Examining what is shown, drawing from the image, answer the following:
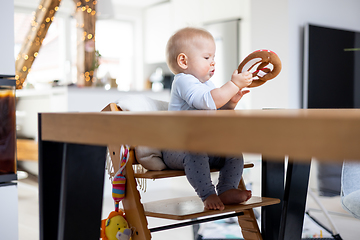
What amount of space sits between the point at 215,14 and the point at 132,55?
2.59m

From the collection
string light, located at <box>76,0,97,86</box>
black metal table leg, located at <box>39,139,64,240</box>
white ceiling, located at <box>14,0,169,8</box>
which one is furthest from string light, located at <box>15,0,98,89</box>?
black metal table leg, located at <box>39,139,64,240</box>

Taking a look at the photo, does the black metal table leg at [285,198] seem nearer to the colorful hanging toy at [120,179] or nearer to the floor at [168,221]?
the colorful hanging toy at [120,179]

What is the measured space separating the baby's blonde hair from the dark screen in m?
2.49

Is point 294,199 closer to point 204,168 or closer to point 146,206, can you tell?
point 204,168

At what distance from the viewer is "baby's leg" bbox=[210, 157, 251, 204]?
1293 mm

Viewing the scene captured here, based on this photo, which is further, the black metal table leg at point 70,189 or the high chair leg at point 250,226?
the high chair leg at point 250,226

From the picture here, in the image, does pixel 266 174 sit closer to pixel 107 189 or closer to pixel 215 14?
pixel 107 189

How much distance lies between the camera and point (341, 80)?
12.7 feet

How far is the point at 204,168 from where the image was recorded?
4.17 ft

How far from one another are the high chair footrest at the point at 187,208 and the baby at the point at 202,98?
30 mm

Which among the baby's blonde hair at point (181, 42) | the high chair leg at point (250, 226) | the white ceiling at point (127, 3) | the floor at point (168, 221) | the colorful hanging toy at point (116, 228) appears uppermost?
the white ceiling at point (127, 3)

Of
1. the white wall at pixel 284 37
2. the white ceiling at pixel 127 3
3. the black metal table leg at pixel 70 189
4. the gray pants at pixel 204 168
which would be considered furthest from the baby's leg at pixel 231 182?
the white ceiling at pixel 127 3

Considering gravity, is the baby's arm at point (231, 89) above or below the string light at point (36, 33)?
below

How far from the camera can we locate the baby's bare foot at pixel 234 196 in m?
1.29
